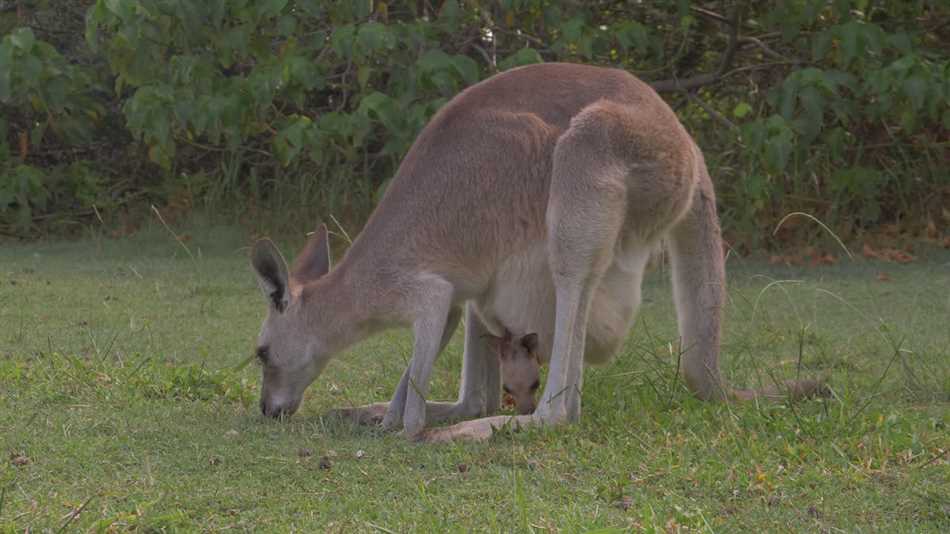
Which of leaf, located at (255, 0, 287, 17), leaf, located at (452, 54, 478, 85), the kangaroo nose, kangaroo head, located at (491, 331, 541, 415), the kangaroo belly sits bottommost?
the kangaroo nose

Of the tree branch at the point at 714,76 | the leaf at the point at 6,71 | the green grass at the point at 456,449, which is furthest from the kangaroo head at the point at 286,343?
the tree branch at the point at 714,76

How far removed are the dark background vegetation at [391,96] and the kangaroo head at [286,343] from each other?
273 cm

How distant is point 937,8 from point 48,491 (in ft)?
21.0

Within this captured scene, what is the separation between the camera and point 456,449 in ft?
11.4

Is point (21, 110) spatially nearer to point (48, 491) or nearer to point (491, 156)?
point (491, 156)

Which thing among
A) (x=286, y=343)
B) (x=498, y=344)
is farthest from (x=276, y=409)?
(x=498, y=344)

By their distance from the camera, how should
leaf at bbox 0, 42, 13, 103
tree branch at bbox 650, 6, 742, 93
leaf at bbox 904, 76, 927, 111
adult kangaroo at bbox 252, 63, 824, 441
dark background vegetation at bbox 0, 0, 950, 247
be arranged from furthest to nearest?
tree branch at bbox 650, 6, 742, 93
leaf at bbox 0, 42, 13, 103
dark background vegetation at bbox 0, 0, 950, 247
leaf at bbox 904, 76, 927, 111
adult kangaroo at bbox 252, 63, 824, 441

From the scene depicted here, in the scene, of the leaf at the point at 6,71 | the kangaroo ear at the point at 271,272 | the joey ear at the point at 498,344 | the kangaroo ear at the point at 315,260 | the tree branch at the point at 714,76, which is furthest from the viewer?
the tree branch at the point at 714,76

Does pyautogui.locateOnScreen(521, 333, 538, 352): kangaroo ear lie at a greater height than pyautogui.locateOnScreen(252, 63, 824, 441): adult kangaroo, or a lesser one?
lesser

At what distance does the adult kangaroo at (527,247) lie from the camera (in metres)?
3.77

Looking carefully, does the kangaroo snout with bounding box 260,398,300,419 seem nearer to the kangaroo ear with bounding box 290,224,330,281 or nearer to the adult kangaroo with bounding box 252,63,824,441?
the adult kangaroo with bounding box 252,63,824,441

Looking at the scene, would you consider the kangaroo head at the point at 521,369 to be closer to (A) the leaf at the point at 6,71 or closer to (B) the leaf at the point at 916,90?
(B) the leaf at the point at 916,90

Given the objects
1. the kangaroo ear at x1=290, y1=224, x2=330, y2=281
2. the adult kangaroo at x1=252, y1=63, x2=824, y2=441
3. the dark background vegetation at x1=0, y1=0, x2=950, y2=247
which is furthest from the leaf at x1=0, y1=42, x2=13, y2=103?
the adult kangaroo at x1=252, y1=63, x2=824, y2=441

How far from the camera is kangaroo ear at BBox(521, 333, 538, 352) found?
3959mm
